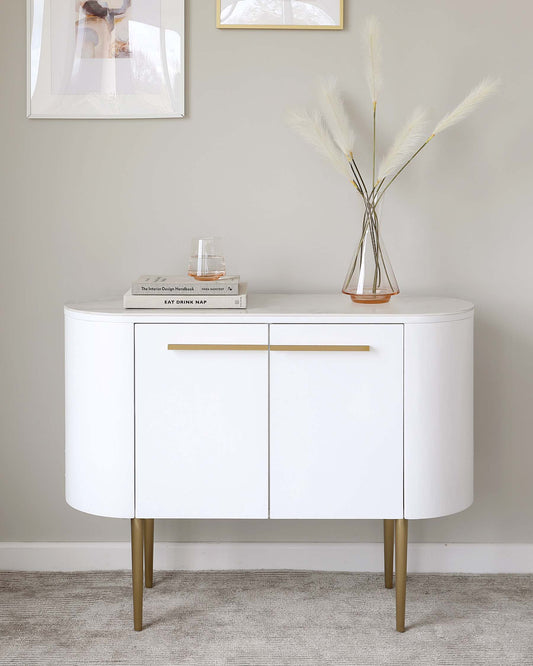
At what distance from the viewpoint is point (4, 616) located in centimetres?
222

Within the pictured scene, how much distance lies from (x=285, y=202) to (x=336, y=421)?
0.73 meters

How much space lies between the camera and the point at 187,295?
6.76 ft

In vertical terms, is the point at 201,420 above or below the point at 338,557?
above

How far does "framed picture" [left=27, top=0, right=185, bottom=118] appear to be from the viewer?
2348mm

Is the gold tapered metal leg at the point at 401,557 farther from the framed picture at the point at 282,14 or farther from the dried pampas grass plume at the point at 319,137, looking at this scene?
the framed picture at the point at 282,14

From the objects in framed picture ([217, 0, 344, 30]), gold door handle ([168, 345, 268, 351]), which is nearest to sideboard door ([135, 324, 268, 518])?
gold door handle ([168, 345, 268, 351])

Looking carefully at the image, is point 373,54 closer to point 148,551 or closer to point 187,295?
point 187,295

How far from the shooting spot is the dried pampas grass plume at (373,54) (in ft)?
7.13

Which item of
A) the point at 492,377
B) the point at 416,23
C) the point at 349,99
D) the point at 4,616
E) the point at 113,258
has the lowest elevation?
the point at 4,616

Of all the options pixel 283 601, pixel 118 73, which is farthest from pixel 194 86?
pixel 283 601

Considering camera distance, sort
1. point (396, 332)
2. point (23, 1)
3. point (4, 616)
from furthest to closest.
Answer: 1. point (23, 1)
2. point (4, 616)
3. point (396, 332)

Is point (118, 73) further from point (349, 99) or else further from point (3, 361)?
point (3, 361)

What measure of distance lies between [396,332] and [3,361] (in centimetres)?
122

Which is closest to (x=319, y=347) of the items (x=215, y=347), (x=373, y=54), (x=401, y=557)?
(x=215, y=347)
